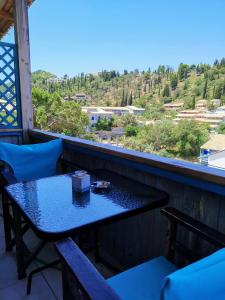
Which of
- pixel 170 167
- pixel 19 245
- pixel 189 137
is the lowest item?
pixel 189 137

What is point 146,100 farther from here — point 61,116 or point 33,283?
point 33,283

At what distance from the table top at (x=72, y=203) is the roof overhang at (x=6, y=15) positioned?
2.70 meters

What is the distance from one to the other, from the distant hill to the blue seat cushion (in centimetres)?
669

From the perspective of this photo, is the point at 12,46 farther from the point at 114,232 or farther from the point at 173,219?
the point at 173,219

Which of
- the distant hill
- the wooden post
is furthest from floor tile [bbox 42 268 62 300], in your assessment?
the distant hill

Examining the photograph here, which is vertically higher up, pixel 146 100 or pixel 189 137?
pixel 146 100

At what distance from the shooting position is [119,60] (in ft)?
118

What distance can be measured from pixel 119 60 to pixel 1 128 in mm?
35687

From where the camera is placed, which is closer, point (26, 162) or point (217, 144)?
point (26, 162)

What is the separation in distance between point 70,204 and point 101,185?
276 millimetres

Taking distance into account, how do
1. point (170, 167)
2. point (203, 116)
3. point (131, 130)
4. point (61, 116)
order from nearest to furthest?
1. point (170, 167)
2. point (203, 116)
3. point (131, 130)
4. point (61, 116)

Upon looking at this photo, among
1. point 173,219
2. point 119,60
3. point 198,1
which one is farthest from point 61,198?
point 119,60

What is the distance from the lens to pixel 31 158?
2086 millimetres

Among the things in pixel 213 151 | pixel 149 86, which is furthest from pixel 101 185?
pixel 149 86
